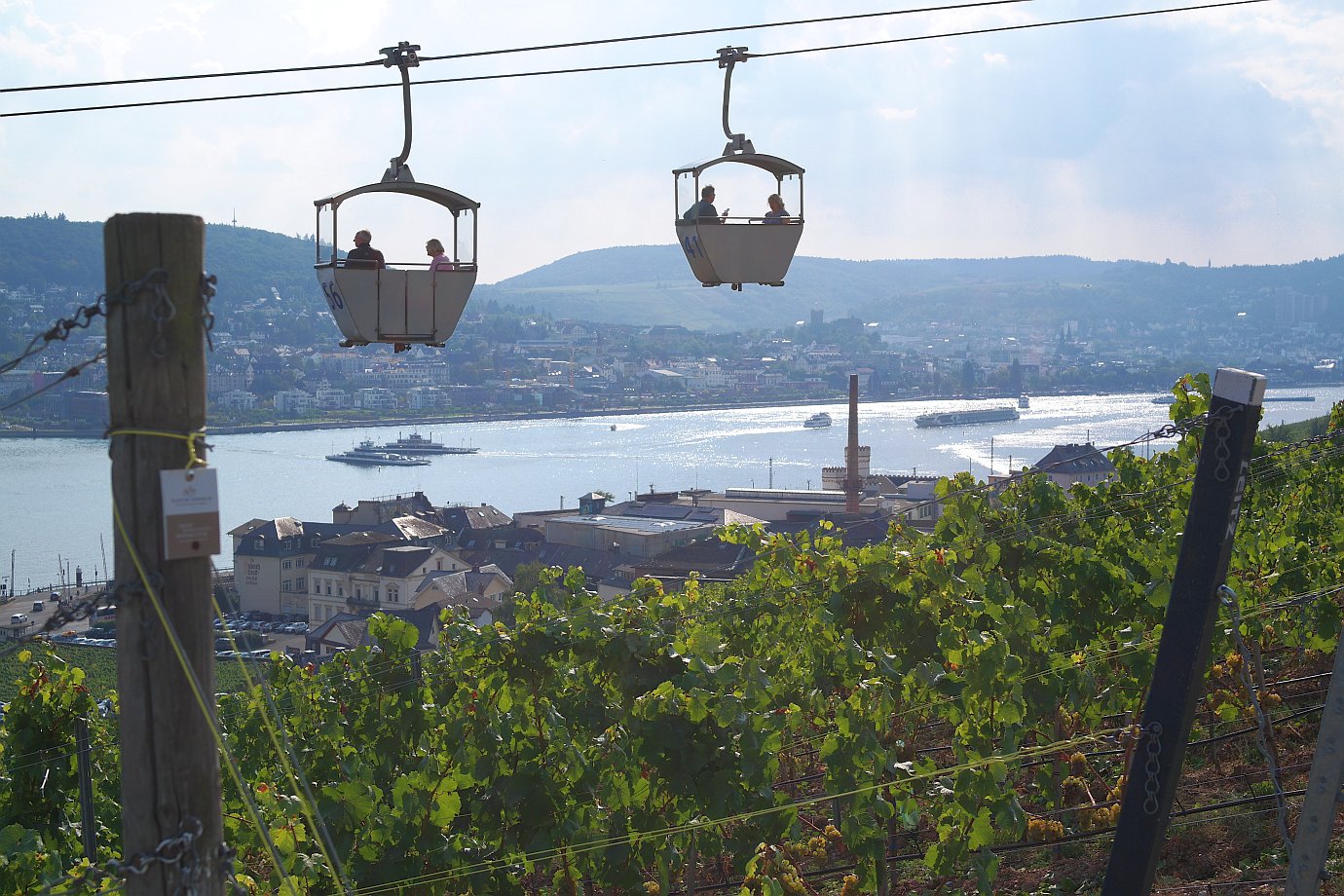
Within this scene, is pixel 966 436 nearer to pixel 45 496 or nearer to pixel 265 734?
pixel 45 496

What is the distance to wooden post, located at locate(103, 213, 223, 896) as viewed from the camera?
4.73ft

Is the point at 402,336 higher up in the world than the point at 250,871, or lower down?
higher up

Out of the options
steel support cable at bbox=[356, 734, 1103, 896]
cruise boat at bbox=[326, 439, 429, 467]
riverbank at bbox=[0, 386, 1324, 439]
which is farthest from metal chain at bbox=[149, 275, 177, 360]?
riverbank at bbox=[0, 386, 1324, 439]

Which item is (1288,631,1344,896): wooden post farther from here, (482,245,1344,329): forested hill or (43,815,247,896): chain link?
(482,245,1344,329): forested hill

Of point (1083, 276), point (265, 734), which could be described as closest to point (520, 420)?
point (265, 734)

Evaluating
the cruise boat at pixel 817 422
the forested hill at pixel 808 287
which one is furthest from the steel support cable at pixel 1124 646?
the forested hill at pixel 808 287

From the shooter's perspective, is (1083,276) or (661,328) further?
(1083,276)

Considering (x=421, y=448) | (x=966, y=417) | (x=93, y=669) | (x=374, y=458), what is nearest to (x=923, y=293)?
(x=966, y=417)

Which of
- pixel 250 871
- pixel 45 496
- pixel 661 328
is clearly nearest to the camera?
pixel 250 871

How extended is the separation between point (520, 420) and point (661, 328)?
153ft

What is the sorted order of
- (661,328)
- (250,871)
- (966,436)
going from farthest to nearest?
(661,328)
(966,436)
(250,871)

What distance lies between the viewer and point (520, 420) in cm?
7519

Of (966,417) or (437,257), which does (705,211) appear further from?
(966,417)

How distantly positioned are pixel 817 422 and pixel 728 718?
2636 inches
